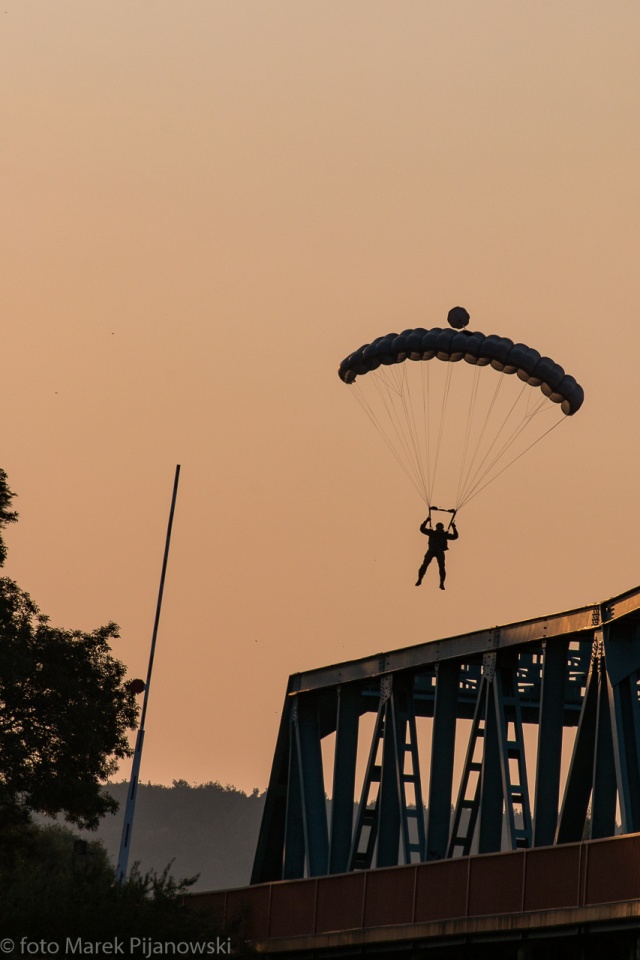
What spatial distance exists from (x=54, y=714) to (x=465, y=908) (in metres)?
20.1

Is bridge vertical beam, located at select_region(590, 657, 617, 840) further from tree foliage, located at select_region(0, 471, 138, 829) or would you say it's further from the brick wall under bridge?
tree foliage, located at select_region(0, 471, 138, 829)

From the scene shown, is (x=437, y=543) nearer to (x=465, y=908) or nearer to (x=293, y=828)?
(x=293, y=828)

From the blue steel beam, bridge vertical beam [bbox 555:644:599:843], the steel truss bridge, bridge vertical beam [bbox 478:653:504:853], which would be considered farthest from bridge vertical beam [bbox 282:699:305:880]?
the blue steel beam

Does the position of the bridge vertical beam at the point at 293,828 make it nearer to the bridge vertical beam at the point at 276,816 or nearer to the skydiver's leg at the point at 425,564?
the bridge vertical beam at the point at 276,816

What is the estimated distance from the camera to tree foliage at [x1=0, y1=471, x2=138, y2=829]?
48.5 metres

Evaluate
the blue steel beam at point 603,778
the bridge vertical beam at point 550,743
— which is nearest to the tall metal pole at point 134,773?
the bridge vertical beam at point 550,743

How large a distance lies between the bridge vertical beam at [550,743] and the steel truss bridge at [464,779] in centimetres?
2

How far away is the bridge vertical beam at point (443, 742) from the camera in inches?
1511

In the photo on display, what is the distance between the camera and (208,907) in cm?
3834

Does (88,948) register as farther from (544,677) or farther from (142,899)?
(544,677)

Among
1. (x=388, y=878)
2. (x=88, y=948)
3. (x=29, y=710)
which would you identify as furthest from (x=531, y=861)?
(x=29, y=710)

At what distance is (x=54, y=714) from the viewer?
49.4m

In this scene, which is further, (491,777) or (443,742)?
(443,742)

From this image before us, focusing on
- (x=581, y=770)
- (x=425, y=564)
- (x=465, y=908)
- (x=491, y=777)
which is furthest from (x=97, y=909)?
(x=425, y=564)
